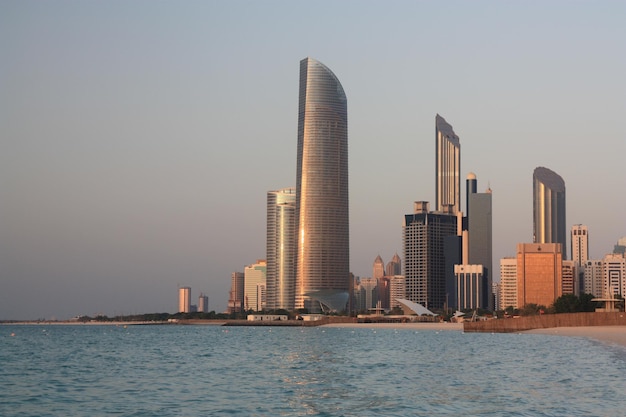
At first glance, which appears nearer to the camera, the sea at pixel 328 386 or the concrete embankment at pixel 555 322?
the sea at pixel 328 386

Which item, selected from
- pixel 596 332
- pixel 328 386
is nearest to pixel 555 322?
pixel 596 332

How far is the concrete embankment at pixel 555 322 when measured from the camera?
14062cm

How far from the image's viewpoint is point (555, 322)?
484 ft

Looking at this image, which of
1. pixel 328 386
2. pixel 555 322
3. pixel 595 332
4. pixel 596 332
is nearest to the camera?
pixel 328 386

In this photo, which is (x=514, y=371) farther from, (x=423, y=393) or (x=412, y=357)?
(x=412, y=357)

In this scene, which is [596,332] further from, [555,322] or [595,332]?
[555,322]

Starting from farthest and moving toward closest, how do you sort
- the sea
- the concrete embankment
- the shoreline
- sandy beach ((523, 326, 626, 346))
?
1. the concrete embankment
2. sandy beach ((523, 326, 626, 346))
3. the shoreline
4. the sea

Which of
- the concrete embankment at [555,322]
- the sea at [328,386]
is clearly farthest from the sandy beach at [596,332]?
the sea at [328,386]

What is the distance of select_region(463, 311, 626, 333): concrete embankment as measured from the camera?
141 meters

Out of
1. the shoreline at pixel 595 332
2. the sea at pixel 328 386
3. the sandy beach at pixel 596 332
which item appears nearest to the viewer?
the sea at pixel 328 386

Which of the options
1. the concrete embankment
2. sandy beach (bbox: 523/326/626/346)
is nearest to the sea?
sandy beach (bbox: 523/326/626/346)

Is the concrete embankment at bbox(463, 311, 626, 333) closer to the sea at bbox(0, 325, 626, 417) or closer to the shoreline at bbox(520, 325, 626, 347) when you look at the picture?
the shoreline at bbox(520, 325, 626, 347)

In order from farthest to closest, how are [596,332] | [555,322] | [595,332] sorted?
[555,322], [595,332], [596,332]

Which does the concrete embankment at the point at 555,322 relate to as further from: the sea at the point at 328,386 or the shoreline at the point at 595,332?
the sea at the point at 328,386
